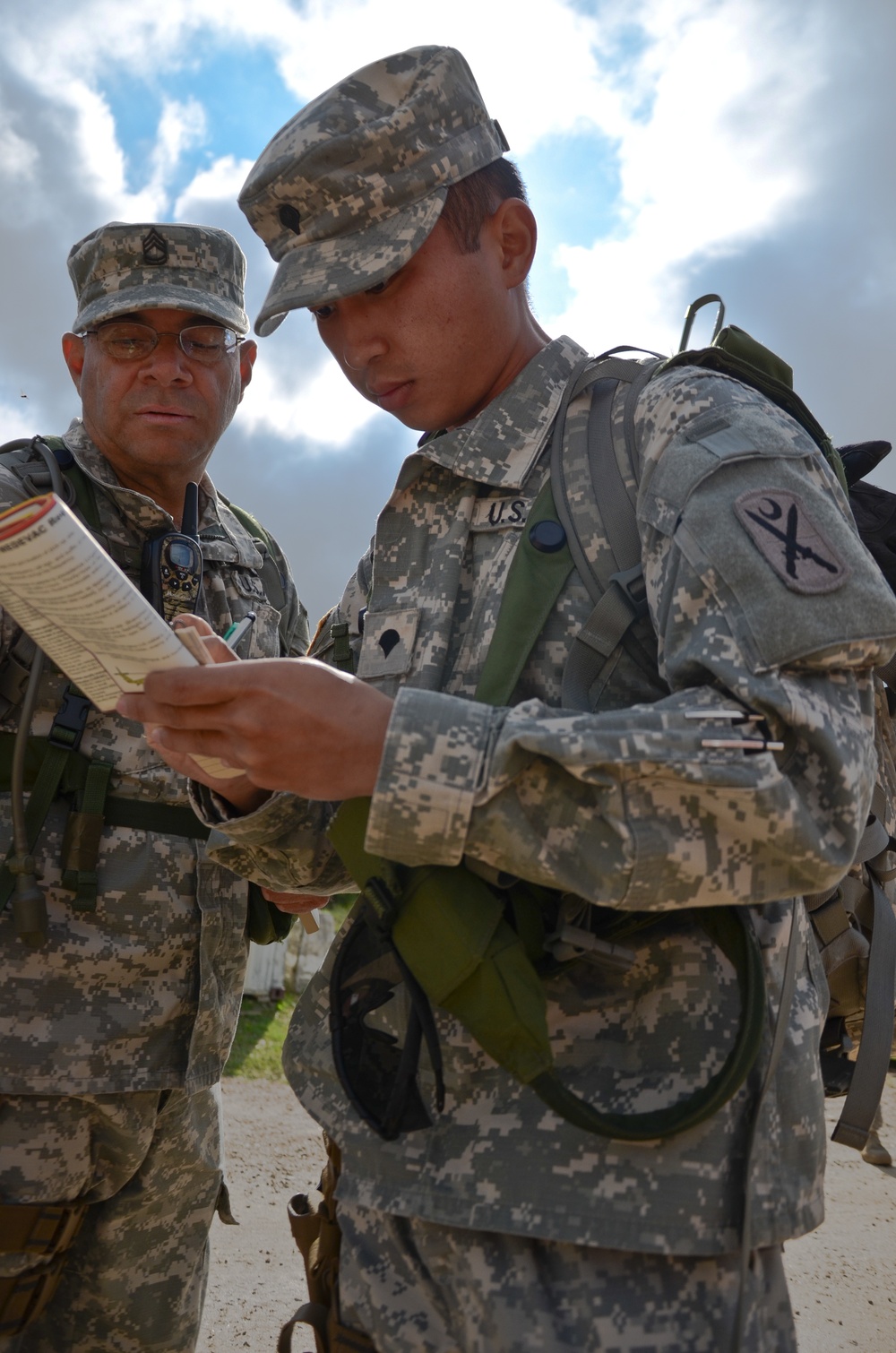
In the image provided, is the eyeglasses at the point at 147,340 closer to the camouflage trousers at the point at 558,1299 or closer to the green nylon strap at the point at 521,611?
the green nylon strap at the point at 521,611

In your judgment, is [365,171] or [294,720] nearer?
[294,720]

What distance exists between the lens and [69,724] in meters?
3.08

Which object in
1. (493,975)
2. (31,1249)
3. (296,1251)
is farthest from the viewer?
(296,1251)

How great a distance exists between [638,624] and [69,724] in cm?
188

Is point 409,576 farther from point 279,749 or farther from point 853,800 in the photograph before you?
point 853,800

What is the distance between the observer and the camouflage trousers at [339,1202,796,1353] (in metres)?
1.57

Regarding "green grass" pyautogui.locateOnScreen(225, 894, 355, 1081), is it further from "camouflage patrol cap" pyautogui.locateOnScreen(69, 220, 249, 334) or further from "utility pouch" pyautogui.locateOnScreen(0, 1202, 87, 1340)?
"camouflage patrol cap" pyautogui.locateOnScreen(69, 220, 249, 334)

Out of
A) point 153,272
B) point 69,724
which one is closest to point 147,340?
point 153,272

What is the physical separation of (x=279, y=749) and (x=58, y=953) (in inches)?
72.7

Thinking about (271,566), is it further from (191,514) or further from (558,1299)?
(558,1299)

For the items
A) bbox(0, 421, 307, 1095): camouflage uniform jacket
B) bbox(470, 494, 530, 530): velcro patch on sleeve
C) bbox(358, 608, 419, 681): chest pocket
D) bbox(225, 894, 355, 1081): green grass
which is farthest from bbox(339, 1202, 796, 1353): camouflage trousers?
bbox(225, 894, 355, 1081): green grass

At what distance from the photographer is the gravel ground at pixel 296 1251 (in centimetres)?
438

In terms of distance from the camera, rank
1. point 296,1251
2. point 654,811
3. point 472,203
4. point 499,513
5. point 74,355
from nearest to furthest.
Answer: point 654,811 < point 499,513 < point 472,203 < point 74,355 < point 296,1251

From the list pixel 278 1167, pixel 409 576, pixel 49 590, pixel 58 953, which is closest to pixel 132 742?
pixel 58 953
